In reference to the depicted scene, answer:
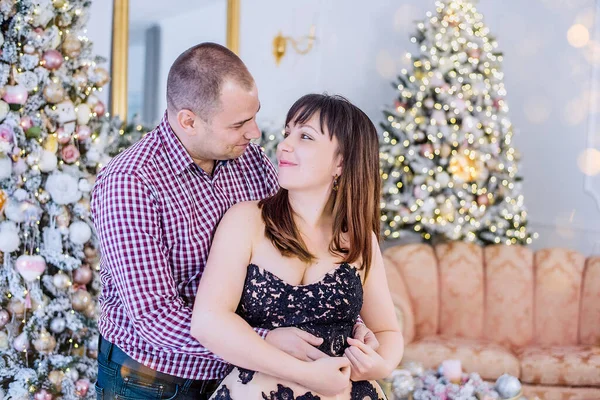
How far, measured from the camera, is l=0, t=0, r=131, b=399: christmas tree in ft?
12.4

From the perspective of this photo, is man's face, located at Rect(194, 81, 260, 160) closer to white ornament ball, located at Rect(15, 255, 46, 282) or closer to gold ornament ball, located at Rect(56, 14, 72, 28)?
white ornament ball, located at Rect(15, 255, 46, 282)

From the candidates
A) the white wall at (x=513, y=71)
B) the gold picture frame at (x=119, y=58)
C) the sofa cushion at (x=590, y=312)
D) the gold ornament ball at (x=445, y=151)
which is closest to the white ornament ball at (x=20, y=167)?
the gold picture frame at (x=119, y=58)

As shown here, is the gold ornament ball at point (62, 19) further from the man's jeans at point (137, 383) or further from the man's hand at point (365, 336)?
the man's hand at point (365, 336)

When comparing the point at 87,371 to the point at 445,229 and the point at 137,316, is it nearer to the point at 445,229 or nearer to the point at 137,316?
the point at 137,316

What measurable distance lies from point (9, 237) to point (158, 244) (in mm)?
2033

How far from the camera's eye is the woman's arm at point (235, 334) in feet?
5.98

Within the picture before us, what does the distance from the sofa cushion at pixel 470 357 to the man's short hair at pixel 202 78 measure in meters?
3.22

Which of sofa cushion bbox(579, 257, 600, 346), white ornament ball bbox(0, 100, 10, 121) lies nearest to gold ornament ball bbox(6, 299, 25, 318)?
white ornament ball bbox(0, 100, 10, 121)

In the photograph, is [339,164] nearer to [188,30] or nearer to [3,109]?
[3,109]

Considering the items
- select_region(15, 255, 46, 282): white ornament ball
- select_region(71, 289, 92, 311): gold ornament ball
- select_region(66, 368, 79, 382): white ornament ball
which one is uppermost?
select_region(15, 255, 46, 282): white ornament ball

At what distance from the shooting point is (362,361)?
6.35 feet

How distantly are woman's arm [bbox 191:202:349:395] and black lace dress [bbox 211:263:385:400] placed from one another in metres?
0.05

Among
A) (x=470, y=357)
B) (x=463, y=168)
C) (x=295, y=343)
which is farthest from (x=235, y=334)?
(x=463, y=168)

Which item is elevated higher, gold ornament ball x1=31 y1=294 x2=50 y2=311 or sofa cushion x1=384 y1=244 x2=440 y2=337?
gold ornament ball x1=31 y1=294 x2=50 y2=311
